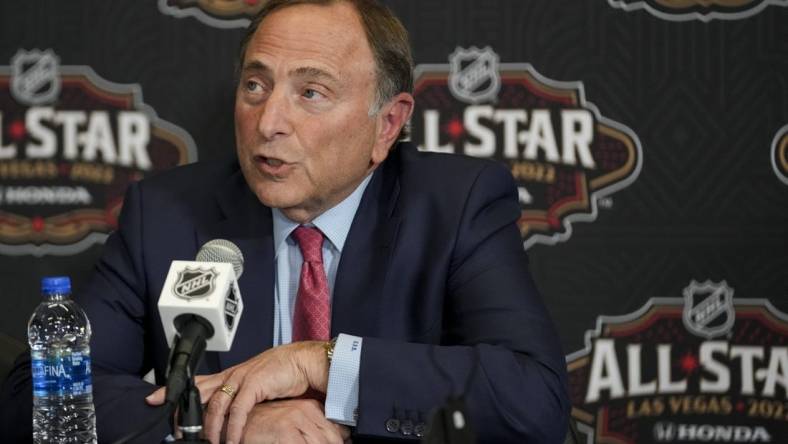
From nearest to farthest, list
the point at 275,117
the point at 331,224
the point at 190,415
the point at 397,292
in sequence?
the point at 190,415 → the point at 275,117 → the point at 397,292 → the point at 331,224

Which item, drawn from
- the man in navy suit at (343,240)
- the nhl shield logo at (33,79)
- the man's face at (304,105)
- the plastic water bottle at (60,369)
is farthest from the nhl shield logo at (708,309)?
the nhl shield logo at (33,79)

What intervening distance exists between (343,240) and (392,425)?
25.1 inches

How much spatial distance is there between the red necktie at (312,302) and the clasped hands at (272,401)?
0.29m

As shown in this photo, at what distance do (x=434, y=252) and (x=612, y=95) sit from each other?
2.89ft

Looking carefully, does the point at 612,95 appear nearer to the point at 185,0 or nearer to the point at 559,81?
the point at 559,81

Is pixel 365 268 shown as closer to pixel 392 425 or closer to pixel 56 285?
pixel 392 425

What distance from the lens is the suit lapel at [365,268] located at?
2670 millimetres

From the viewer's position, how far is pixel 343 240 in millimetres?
2791

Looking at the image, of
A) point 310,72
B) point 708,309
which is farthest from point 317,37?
point 708,309

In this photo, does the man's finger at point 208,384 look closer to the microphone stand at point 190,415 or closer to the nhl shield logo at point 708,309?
the microphone stand at point 190,415

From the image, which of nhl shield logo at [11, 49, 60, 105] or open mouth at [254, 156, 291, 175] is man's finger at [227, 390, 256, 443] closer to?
open mouth at [254, 156, 291, 175]

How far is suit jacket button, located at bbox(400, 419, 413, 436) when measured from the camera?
7.52 ft

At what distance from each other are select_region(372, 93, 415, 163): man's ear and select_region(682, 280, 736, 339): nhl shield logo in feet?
3.35

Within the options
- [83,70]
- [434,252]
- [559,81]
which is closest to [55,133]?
[83,70]
